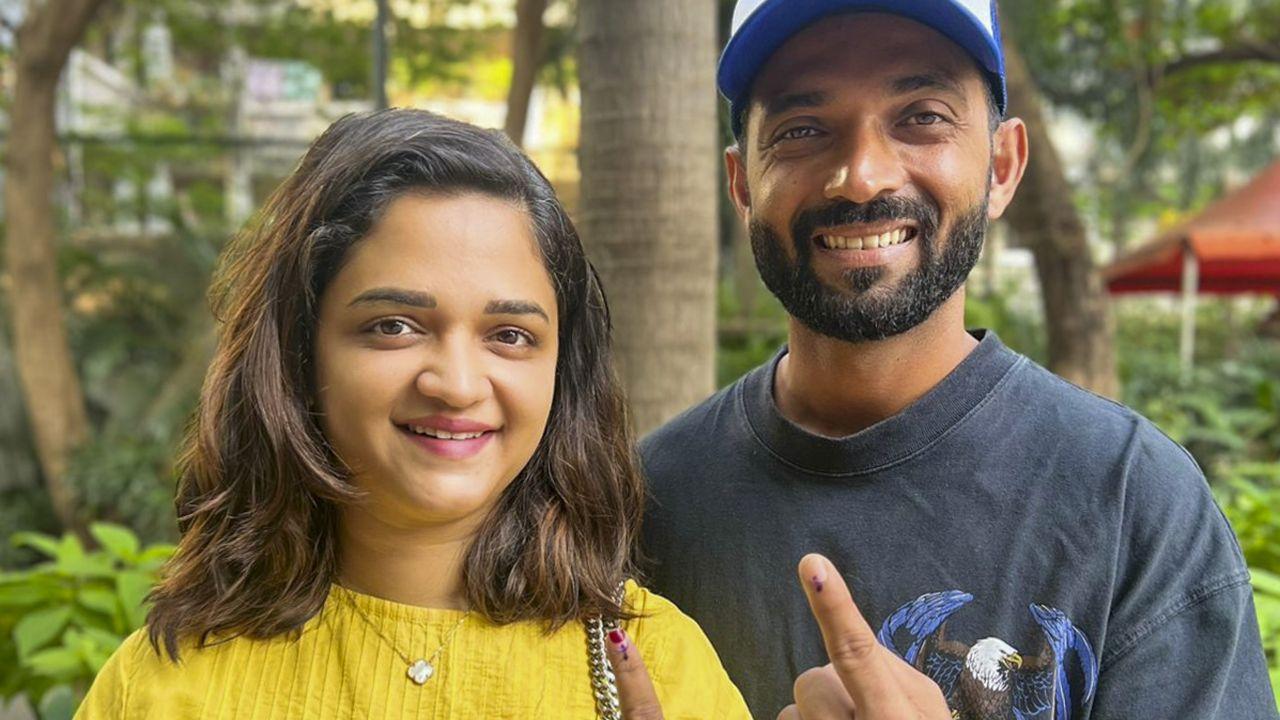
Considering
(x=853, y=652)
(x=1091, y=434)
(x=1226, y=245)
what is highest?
(x=1091, y=434)

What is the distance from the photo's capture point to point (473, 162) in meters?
1.78

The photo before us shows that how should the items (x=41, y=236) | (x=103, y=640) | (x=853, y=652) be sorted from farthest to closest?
(x=41, y=236) → (x=103, y=640) → (x=853, y=652)

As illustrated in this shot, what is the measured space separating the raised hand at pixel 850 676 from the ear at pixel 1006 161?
3.01ft

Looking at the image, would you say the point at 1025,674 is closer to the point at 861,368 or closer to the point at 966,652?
the point at 966,652

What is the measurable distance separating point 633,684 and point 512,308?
0.52m

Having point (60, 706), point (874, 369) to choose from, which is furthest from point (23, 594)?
point (874, 369)

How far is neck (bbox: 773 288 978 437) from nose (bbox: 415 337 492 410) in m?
0.60

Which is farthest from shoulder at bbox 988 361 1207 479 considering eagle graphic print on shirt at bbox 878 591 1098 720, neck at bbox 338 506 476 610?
neck at bbox 338 506 476 610

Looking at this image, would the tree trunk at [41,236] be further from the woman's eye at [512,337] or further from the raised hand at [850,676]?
the raised hand at [850,676]

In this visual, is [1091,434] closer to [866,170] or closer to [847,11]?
[866,170]

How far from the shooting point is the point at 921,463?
6.24 feet

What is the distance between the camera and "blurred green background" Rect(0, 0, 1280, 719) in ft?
26.3

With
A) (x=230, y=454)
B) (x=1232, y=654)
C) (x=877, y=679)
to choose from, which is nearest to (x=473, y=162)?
(x=230, y=454)

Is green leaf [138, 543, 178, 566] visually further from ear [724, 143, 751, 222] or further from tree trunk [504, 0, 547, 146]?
tree trunk [504, 0, 547, 146]
